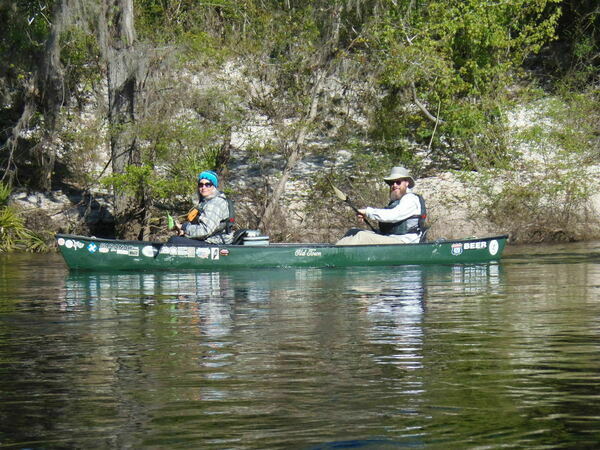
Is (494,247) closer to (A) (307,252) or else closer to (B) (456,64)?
(A) (307,252)

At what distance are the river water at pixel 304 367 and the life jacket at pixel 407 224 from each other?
9.13 ft

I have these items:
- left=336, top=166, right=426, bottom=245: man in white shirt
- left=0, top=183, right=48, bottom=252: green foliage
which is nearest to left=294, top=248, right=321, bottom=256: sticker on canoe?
left=336, top=166, right=426, bottom=245: man in white shirt

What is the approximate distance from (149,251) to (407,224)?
368 cm

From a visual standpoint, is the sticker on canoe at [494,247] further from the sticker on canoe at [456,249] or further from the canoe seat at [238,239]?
the canoe seat at [238,239]

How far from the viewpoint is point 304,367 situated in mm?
7371

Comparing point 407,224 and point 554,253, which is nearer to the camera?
point 407,224

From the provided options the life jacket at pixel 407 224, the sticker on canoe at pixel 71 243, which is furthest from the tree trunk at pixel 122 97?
the life jacket at pixel 407 224

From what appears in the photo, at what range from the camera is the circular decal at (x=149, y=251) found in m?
16.0

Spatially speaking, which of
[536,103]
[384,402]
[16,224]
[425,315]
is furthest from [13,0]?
[384,402]

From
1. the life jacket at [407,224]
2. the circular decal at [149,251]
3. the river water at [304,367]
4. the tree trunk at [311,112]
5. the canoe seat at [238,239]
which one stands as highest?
the tree trunk at [311,112]

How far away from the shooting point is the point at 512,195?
2278 cm

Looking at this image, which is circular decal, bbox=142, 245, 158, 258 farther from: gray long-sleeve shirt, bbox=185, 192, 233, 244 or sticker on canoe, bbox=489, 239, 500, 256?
sticker on canoe, bbox=489, 239, 500, 256

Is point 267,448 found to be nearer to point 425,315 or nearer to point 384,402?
point 384,402

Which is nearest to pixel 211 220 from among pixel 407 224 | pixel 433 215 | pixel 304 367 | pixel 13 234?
pixel 407 224
